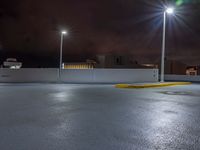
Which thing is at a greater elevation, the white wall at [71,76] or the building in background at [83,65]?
the building in background at [83,65]

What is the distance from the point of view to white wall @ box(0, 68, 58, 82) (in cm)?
2230

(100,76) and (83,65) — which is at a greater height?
(83,65)

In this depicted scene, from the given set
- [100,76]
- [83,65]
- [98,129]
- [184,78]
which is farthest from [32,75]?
[83,65]

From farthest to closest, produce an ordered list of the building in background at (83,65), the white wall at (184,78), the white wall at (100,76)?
1. the building in background at (83,65)
2. the white wall at (184,78)
3. the white wall at (100,76)

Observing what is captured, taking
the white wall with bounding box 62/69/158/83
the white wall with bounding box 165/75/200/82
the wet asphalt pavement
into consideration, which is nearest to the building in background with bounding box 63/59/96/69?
the white wall with bounding box 165/75/200/82

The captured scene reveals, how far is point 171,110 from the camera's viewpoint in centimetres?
759

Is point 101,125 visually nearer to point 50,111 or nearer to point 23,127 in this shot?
point 23,127

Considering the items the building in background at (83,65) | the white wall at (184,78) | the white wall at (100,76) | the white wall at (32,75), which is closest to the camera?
the white wall at (32,75)

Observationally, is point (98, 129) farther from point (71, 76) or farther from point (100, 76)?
point (71, 76)

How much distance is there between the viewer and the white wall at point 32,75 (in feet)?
73.2

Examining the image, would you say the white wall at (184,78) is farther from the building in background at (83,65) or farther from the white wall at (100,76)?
the building in background at (83,65)

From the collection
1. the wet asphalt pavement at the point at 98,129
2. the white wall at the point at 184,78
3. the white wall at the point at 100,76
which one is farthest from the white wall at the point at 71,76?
the wet asphalt pavement at the point at 98,129

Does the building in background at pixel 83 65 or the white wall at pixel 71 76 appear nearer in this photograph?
the white wall at pixel 71 76

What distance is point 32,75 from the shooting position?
22625 mm
